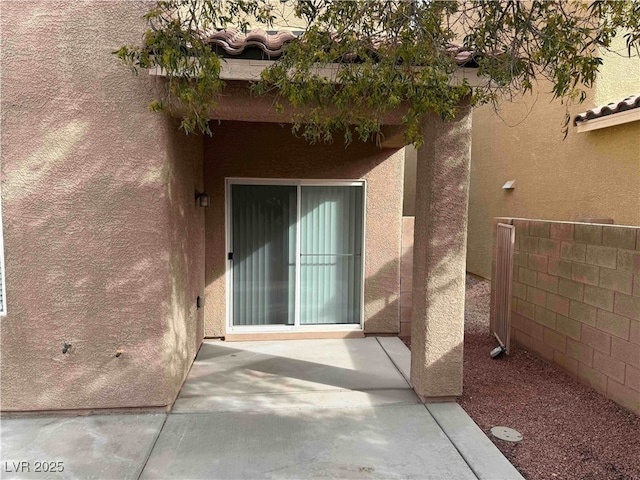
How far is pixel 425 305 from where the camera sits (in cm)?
490

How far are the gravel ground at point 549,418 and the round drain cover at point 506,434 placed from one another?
0.18 feet

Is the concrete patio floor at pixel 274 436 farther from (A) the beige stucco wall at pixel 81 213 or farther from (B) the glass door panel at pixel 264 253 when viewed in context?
(B) the glass door panel at pixel 264 253

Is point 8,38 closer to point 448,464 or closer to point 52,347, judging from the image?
point 52,347

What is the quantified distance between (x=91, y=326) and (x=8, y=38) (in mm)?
2951

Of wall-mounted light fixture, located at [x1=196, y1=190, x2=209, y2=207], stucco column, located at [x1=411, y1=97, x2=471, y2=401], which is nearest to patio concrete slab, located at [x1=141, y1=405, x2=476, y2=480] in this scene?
stucco column, located at [x1=411, y1=97, x2=471, y2=401]

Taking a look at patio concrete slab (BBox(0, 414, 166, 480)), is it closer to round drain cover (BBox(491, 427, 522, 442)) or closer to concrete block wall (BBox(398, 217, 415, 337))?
round drain cover (BBox(491, 427, 522, 442))

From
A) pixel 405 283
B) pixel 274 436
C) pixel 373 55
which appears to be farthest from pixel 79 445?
pixel 405 283

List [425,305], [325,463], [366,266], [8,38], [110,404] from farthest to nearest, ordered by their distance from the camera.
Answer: [366,266] → [425,305] → [110,404] → [8,38] → [325,463]

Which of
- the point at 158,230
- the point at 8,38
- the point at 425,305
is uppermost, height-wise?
the point at 8,38

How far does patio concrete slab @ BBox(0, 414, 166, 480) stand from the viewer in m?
3.63

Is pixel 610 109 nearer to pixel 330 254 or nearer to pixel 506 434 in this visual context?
pixel 330 254

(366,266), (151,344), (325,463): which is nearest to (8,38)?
(151,344)

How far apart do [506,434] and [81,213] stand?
4.76 meters

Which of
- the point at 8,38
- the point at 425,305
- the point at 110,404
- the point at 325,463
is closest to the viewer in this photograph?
the point at 325,463
